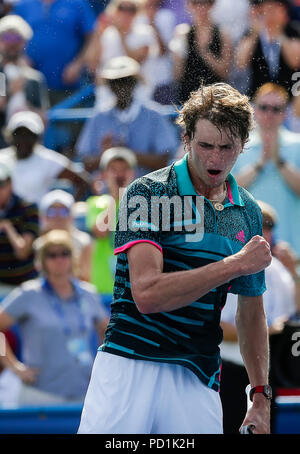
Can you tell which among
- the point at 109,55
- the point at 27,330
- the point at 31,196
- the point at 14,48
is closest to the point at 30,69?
the point at 14,48

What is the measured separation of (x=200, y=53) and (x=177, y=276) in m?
1.65

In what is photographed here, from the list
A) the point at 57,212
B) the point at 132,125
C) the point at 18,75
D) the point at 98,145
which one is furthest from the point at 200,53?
the point at 18,75

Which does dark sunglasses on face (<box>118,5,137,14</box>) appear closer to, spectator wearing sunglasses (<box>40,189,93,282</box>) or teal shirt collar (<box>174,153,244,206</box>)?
spectator wearing sunglasses (<box>40,189,93,282</box>)

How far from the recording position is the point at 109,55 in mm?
5492

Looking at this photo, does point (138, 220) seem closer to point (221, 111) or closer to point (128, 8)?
point (221, 111)

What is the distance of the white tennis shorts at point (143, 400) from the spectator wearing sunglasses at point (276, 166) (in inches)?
62.6

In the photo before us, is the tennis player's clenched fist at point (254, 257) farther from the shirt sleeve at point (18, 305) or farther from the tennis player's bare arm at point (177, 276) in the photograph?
the shirt sleeve at point (18, 305)

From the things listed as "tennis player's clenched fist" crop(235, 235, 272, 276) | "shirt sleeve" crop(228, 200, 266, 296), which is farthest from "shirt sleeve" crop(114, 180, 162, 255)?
"shirt sleeve" crop(228, 200, 266, 296)

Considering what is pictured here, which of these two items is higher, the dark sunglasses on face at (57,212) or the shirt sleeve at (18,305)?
the dark sunglasses on face at (57,212)

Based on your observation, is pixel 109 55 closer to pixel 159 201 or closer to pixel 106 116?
pixel 106 116

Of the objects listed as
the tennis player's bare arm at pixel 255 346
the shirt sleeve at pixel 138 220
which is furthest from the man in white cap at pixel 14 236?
the shirt sleeve at pixel 138 220

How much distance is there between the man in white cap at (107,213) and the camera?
15.8 ft

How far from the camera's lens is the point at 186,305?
2533 millimetres

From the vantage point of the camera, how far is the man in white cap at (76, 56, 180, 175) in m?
4.38
